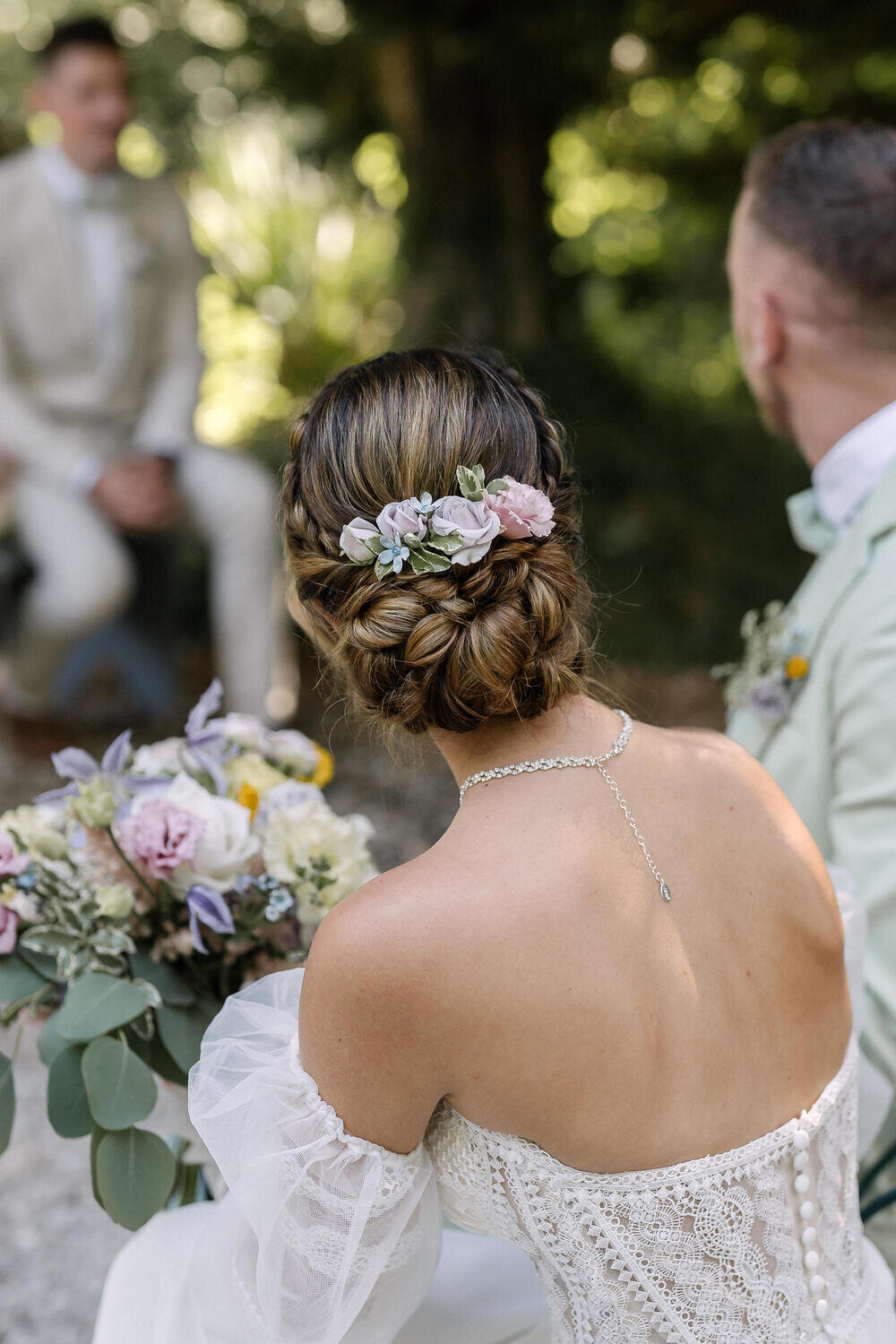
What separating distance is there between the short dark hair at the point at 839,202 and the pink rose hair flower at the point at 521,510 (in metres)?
1.24

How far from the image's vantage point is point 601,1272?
1197mm

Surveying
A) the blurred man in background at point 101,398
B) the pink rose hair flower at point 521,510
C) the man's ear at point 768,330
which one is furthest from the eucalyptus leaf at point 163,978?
the blurred man in background at point 101,398

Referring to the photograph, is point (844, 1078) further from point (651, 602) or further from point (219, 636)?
point (651, 602)

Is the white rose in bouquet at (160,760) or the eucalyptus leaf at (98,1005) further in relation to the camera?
the white rose in bouquet at (160,760)

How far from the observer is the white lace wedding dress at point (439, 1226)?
117 centimetres

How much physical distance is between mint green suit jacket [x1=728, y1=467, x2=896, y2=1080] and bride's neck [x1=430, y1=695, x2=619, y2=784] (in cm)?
66

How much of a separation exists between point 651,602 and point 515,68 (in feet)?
8.42

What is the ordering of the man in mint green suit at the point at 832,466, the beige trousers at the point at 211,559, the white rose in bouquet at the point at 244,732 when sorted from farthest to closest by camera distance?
the beige trousers at the point at 211,559
the man in mint green suit at the point at 832,466
the white rose in bouquet at the point at 244,732

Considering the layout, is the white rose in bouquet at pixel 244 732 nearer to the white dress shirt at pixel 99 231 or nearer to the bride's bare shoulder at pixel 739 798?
the bride's bare shoulder at pixel 739 798

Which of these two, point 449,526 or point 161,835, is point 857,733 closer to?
point 449,526

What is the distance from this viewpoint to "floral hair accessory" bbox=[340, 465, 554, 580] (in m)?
1.15

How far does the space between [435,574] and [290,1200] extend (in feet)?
2.12

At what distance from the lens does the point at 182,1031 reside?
137cm

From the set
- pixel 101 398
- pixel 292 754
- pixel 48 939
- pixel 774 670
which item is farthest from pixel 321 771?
pixel 101 398
